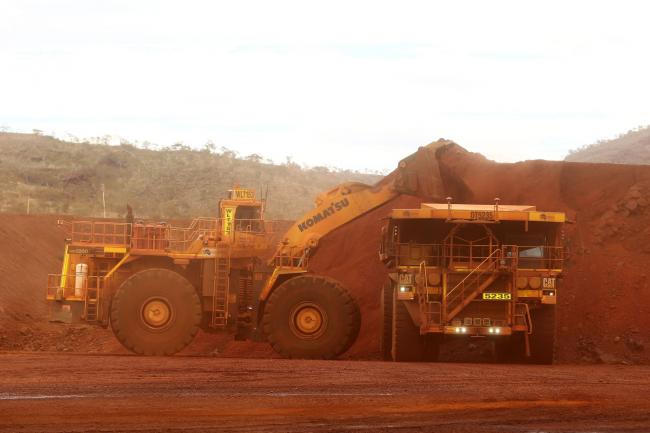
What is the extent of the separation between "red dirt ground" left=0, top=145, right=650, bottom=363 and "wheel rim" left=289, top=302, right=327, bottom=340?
127 inches

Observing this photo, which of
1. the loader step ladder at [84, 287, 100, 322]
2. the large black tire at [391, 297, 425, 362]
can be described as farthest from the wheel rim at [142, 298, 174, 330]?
the large black tire at [391, 297, 425, 362]

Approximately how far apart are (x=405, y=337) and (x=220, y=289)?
4356 mm

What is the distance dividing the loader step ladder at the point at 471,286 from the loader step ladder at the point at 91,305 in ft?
25.1

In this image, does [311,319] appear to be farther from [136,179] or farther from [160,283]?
[136,179]

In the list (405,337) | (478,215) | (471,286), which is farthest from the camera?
(405,337)

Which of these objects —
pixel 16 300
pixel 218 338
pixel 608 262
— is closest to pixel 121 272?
pixel 218 338

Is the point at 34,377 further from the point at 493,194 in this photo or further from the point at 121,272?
the point at 493,194

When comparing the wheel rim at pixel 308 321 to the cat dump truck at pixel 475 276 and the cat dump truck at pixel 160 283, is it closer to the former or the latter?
the cat dump truck at pixel 160 283

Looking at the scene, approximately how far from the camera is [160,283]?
24.5m

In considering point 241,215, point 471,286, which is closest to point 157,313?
point 241,215

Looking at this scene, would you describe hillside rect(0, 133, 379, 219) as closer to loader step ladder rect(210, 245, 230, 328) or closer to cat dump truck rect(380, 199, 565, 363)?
loader step ladder rect(210, 245, 230, 328)

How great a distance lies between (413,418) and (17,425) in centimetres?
450

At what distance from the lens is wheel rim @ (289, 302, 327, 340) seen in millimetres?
24081

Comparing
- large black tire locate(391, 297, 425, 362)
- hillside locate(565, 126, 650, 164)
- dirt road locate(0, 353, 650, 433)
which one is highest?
hillside locate(565, 126, 650, 164)
